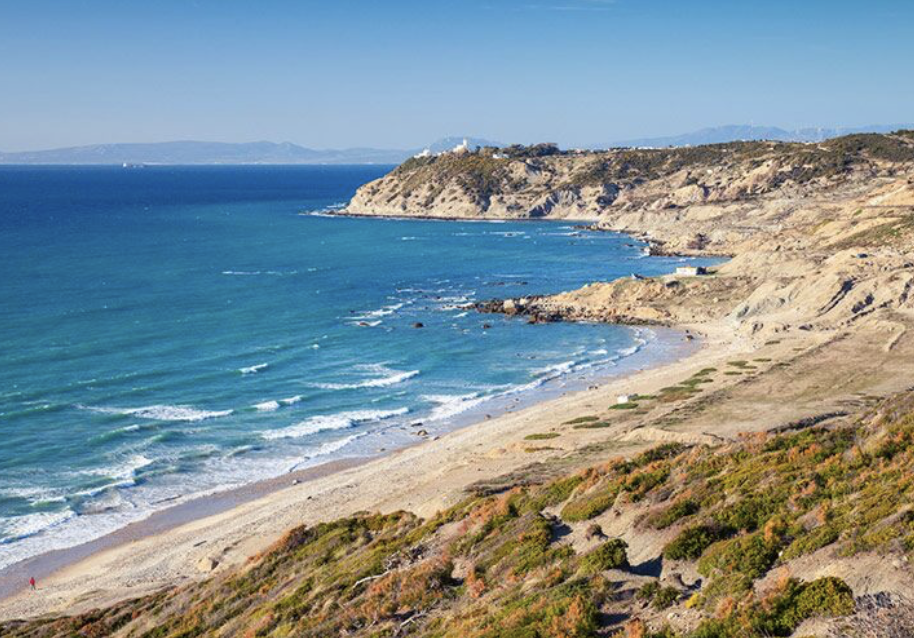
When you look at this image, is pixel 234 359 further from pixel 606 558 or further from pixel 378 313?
pixel 606 558

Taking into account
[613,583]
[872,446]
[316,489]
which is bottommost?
[316,489]

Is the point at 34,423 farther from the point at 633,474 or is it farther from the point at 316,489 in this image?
the point at 633,474

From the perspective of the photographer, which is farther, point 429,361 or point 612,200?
point 612,200

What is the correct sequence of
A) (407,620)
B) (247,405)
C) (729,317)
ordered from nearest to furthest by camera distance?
(407,620)
(247,405)
(729,317)

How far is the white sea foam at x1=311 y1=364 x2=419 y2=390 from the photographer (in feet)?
203

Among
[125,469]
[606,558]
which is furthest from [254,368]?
[606,558]

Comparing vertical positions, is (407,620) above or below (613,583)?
below

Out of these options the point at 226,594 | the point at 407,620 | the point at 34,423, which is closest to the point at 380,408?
the point at 34,423

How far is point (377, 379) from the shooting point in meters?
64.0

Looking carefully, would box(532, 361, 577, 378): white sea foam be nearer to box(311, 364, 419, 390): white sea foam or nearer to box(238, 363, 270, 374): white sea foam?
box(311, 364, 419, 390): white sea foam

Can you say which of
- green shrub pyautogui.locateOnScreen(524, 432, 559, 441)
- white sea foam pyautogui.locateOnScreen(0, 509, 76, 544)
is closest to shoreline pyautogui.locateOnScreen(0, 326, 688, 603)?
white sea foam pyautogui.locateOnScreen(0, 509, 76, 544)

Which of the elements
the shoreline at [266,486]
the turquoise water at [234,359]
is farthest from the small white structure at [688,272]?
the shoreline at [266,486]

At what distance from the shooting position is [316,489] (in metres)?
43.3

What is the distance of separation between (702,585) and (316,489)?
2794cm
